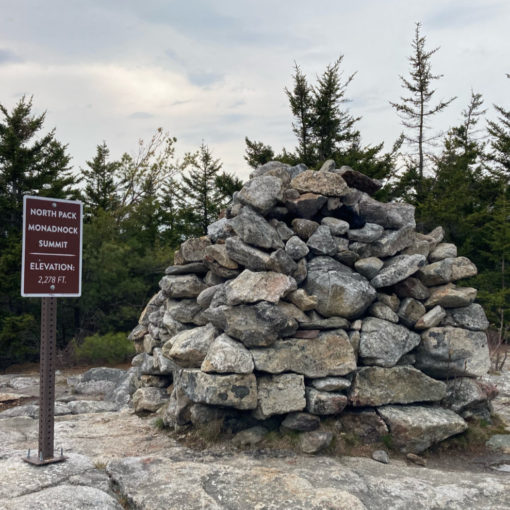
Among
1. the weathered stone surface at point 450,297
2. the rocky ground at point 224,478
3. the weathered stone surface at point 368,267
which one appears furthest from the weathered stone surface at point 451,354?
the weathered stone surface at point 368,267

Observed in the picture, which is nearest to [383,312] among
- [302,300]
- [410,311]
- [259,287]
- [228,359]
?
[410,311]

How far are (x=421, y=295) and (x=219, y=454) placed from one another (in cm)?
366

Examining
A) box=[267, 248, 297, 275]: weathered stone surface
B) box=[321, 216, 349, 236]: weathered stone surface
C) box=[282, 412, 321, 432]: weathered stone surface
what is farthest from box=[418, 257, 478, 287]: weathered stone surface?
box=[282, 412, 321, 432]: weathered stone surface

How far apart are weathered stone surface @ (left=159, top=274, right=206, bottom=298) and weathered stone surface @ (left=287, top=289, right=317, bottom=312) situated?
6.23ft

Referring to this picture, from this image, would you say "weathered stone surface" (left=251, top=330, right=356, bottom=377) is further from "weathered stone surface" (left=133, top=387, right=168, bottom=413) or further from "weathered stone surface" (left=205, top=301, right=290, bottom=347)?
"weathered stone surface" (left=133, top=387, right=168, bottom=413)

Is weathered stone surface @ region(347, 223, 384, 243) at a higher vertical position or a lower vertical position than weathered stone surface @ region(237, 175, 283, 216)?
lower

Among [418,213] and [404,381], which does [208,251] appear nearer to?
[404,381]

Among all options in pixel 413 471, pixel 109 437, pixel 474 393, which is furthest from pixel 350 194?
pixel 109 437

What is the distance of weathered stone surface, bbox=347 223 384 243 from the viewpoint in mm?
8109

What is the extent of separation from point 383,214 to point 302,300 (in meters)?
2.18

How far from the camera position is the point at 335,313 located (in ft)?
24.7

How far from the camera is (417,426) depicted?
22.9 ft

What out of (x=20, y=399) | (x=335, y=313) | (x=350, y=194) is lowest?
(x=20, y=399)

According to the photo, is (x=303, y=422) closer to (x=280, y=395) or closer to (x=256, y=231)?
(x=280, y=395)
